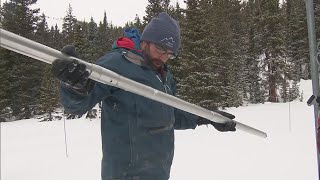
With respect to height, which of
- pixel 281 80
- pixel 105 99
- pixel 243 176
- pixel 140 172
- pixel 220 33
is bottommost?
pixel 243 176

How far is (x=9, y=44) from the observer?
1318 millimetres

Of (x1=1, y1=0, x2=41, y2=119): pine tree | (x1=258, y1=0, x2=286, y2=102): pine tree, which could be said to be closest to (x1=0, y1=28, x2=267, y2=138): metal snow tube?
(x1=258, y1=0, x2=286, y2=102): pine tree

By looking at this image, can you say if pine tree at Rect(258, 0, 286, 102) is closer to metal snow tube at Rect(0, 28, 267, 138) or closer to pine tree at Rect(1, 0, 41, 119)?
pine tree at Rect(1, 0, 41, 119)

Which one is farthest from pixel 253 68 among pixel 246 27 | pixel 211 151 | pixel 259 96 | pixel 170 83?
pixel 170 83

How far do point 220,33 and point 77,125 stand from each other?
677 inches

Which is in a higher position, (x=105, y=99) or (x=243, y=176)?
(x=105, y=99)

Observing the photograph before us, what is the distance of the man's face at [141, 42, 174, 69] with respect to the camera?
2012 mm

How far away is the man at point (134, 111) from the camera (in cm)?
182

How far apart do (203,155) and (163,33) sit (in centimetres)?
543

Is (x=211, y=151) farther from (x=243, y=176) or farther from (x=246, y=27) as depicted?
(x=246, y=27)

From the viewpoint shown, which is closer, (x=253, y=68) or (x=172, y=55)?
(x=172, y=55)

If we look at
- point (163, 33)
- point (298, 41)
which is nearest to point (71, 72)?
point (163, 33)

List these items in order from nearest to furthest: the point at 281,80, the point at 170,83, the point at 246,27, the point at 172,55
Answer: the point at 172,55
the point at 170,83
the point at 281,80
the point at 246,27

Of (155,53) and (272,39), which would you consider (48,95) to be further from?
(155,53)
